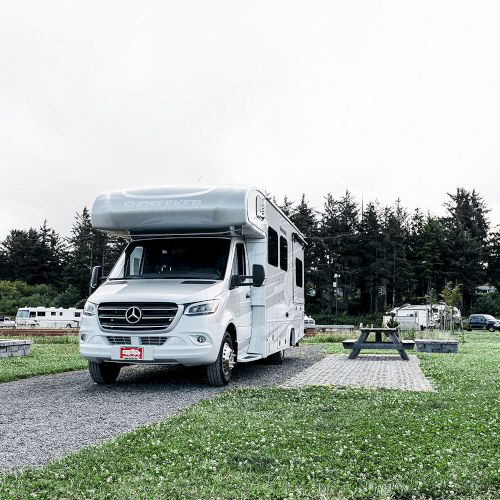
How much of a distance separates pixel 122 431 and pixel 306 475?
2495 millimetres

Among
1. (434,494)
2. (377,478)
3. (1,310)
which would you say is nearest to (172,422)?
(377,478)

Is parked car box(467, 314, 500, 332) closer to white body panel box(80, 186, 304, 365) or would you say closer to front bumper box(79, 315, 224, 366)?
white body panel box(80, 186, 304, 365)

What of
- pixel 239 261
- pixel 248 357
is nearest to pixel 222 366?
pixel 248 357

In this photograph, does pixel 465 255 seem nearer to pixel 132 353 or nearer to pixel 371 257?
pixel 371 257

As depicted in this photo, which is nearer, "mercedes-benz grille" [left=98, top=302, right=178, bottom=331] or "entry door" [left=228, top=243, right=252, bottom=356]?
"mercedes-benz grille" [left=98, top=302, right=178, bottom=331]

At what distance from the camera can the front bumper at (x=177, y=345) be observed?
9344mm

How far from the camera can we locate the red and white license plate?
9.39 meters

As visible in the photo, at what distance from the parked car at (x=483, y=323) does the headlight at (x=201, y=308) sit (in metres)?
47.9

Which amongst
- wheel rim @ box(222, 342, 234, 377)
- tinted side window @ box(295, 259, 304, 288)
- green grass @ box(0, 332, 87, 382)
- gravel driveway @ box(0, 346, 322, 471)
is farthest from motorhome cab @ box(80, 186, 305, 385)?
tinted side window @ box(295, 259, 304, 288)

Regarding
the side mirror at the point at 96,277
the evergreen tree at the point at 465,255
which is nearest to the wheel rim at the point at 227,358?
the side mirror at the point at 96,277

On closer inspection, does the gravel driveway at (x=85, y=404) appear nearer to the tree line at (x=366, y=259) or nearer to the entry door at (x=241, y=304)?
the entry door at (x=241, y=304)

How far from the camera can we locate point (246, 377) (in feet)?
38.9

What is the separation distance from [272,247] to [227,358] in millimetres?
3012

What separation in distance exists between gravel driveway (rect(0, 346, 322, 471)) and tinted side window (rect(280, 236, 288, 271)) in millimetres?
2268
